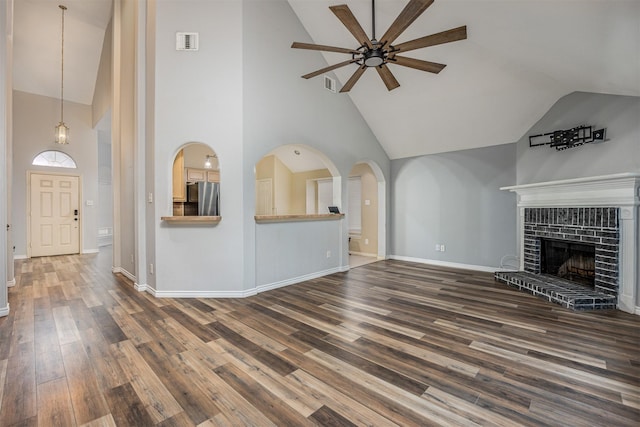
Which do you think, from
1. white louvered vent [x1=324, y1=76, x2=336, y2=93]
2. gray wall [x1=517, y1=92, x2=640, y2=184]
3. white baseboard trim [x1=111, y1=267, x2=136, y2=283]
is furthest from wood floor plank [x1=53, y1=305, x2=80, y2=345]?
gray wall [x1=517, y1=92, x2=640, y2=184]

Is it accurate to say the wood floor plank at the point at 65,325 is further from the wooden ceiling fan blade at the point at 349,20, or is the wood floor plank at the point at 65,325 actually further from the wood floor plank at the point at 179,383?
the wooden ceiling fan blade at the point at 349,20

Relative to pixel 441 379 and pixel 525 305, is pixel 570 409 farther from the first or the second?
pixel 525 305

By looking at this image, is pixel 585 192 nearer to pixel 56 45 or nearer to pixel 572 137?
pixel 572 137

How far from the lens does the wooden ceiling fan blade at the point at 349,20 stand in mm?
2355

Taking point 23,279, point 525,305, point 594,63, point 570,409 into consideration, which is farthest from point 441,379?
point 23,279

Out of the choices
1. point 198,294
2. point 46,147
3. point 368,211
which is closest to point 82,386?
point 198,294

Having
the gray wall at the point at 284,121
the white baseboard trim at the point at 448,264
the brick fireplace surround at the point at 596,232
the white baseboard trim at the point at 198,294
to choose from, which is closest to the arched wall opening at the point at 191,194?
the gray wall at the point at 284,121

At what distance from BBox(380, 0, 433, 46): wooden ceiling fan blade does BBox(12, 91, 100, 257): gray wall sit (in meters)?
8.52

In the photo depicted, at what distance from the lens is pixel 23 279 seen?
4.69 metres

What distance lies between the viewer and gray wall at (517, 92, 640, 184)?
347 centimetres

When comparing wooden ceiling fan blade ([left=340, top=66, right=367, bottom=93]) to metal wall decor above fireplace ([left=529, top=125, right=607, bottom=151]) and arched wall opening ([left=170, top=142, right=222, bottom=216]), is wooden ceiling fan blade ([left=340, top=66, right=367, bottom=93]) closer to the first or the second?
arched wall opening ([left=170, top=142, right=222, bottom=216])

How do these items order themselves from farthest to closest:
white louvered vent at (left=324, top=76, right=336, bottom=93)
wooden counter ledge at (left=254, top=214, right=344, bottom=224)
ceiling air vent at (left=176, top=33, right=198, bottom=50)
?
white louvered vent at (left=324, top=76, right=336, bottom=93), wooden counter ledge at (left=254, top=214, right=344, bottom=224), ceiling air vent at (left=176, top=33, right=198, bottom=50)

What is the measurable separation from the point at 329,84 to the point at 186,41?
7.82ft

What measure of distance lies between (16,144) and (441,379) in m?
9.57
